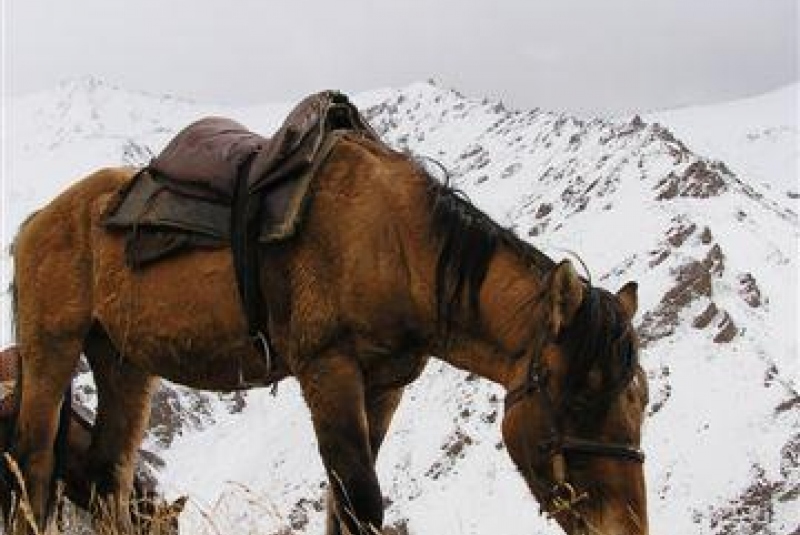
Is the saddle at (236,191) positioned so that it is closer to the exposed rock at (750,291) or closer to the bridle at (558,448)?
the bridle at (558,448)

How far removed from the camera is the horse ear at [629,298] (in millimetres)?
4524

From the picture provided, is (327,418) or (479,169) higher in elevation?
(327,418)

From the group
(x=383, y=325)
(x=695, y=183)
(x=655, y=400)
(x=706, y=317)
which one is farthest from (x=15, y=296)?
(x=695, y=183)

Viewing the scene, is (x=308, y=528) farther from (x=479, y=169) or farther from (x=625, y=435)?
(x=479, y=169)

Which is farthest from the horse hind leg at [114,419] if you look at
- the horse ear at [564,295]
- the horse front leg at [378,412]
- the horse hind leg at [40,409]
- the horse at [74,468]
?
the horse ear at [564,295]

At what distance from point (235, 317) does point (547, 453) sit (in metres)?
1.58

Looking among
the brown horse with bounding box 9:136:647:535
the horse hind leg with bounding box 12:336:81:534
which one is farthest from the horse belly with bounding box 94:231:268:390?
the horse hind leg with bounding box 12:336:81:534

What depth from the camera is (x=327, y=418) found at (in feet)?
14.8

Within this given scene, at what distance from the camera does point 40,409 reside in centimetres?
581

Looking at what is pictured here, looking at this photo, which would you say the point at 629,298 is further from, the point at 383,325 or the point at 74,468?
the point at 74,468

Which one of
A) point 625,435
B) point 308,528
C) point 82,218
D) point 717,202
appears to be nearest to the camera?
point 625,435

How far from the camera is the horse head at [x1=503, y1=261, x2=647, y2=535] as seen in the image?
408 cm

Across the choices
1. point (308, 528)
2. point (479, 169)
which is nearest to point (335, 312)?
point (308, 528)

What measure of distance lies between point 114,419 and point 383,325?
221cm
